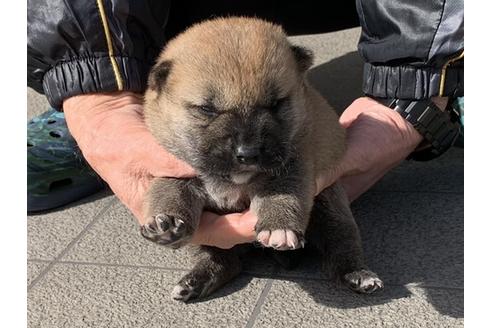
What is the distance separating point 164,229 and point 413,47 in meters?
1.58

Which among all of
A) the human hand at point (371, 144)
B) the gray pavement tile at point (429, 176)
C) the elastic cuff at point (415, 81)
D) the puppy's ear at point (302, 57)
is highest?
the puppy's ear at point (302, 57)

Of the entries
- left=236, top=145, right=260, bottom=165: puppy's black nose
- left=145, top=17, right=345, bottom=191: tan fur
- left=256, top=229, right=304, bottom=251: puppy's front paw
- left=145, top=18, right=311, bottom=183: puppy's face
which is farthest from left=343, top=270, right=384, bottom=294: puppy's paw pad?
left=236, top=145, right=260, bottom=165: puppy's black nose

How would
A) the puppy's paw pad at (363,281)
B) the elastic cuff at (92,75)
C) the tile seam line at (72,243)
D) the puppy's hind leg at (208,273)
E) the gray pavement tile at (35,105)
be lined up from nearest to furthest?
the puppy's paw pad at (363,281) < the puppy's hind leg at (208,273) < the tile seam line at (72,243) < the elastic cuff at (92,75) < the gray pavement tile at (35,105)

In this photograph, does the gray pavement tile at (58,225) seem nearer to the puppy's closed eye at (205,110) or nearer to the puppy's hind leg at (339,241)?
the puppy's closed eye at (205,110)

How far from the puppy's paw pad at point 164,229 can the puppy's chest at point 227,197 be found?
11.2 inches

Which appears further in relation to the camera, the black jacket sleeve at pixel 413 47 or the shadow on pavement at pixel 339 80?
the shadow on pavement at pixel 339 80

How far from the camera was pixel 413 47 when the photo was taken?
3.38 metres

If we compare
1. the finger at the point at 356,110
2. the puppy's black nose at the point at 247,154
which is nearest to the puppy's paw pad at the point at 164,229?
the puppy's black nose at the point at 247,154

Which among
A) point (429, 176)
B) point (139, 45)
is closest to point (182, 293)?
point (139, 45)

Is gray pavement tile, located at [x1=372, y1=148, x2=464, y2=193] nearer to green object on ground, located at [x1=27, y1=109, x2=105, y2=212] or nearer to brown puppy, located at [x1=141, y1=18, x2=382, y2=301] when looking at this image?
brown puppy, located at [x1=141, y1=18, x2=382, y2=301]

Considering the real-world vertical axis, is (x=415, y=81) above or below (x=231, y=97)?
below

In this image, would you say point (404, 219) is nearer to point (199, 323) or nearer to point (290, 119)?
point (290, 119)

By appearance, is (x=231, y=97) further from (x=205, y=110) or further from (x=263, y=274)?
(x=263, y=274)

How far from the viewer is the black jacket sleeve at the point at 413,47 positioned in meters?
3.33
